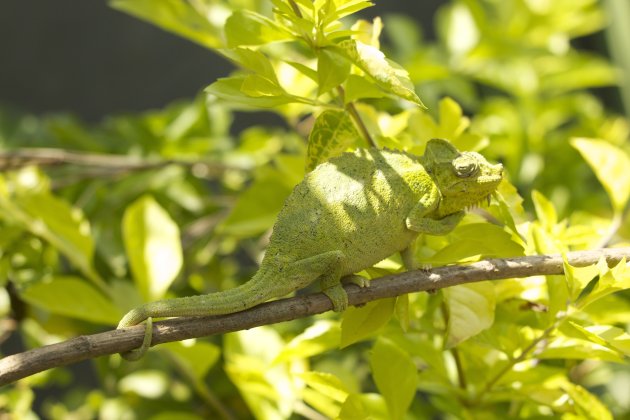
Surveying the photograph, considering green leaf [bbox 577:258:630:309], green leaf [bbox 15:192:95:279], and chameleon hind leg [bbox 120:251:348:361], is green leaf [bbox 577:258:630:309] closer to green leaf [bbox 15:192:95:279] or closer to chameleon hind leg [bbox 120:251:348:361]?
chameleon hind leg [bbox 120:251:348:361]

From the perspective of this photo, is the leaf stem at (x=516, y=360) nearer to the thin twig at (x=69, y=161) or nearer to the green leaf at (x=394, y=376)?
the green leaf at (x=394, y=376)

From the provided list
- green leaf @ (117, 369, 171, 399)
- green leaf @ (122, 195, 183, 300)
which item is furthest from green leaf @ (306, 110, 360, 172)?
green leaf @ (117, 369, 171, 399)

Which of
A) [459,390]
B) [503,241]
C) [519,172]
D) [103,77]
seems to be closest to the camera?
[503,241]

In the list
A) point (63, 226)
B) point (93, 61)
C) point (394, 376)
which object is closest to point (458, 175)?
point (394, 376)

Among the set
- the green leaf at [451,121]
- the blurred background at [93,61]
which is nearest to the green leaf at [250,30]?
the green leaf at [451,121]

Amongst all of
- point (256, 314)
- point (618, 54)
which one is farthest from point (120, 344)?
point (618, 54)

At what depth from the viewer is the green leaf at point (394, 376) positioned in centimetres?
75

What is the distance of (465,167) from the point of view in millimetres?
744

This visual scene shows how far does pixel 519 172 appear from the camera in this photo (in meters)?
1.43

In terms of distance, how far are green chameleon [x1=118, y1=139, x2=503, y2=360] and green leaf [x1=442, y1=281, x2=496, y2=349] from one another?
0.22 feet

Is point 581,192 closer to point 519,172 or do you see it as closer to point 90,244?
point 519,172

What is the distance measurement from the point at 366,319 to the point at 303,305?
0.32ft

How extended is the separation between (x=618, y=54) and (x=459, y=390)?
2065 mm

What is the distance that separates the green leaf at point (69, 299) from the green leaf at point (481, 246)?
0.47 metres
